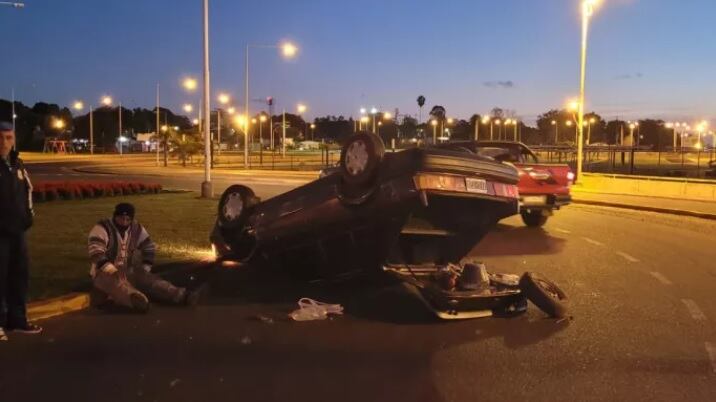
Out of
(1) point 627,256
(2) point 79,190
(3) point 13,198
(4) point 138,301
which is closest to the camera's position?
(3) point 13,198

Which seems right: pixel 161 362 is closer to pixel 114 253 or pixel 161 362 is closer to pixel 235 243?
pixel 114 253

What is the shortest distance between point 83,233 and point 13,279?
6.35 metres

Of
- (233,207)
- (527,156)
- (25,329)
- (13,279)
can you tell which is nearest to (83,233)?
(233,207)

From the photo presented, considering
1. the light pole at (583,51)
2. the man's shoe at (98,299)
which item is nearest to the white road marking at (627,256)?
the man's shoe at (98,299)

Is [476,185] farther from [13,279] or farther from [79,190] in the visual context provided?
[79,190]

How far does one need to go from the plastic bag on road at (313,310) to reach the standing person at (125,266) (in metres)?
1.18

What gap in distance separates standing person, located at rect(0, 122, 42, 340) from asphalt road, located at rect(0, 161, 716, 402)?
0.24 m

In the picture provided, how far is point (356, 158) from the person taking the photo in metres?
7.13

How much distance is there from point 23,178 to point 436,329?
3.84 metres

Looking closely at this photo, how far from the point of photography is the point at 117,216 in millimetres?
7547

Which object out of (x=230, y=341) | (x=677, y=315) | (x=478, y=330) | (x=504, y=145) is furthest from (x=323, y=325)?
(x=504, y=145)

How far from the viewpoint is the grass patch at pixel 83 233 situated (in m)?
8.68

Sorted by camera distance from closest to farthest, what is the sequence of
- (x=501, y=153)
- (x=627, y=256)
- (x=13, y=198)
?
(x=13, y=198), (x=627, y=256), (x=501, y=153)

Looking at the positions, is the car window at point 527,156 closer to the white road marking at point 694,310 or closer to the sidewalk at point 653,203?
the sidewalk at point 653,203
